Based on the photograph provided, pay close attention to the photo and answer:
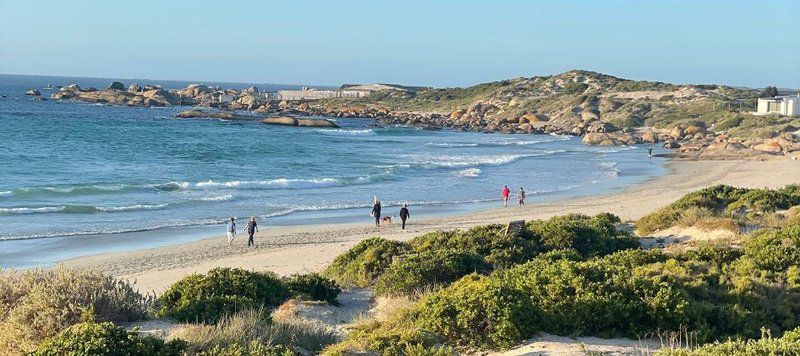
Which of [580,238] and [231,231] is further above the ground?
[580,238]

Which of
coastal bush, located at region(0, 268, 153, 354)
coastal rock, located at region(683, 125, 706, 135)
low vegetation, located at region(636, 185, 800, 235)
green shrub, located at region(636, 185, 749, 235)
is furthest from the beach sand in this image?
coastal rock, located at region(683, 125, 706, 135)

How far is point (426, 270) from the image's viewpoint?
11188 mm

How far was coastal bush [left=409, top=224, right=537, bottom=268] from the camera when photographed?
43.3 feet

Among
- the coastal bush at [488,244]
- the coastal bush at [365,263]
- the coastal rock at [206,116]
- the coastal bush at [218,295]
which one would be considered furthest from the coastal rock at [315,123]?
the coastal bush at [218,295]

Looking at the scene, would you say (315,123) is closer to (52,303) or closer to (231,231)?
(231,231)

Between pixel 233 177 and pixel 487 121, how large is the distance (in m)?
65.6

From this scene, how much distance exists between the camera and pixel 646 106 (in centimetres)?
10056

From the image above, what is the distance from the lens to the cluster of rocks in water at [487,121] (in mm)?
→ 57531

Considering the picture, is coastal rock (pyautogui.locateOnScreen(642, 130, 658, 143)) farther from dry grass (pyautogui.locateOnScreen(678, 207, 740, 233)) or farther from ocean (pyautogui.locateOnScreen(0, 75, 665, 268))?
dry grass (pyautogui.locateOnScreen(678, 207, 740, 233))

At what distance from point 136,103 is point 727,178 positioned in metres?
94.9

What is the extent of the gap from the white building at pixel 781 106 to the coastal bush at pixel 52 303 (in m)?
82.6

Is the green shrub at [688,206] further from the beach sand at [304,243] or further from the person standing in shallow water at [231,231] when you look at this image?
the person standing in shallow water at [231,231]

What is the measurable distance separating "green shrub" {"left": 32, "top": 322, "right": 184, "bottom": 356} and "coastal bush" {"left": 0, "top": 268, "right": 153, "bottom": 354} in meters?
0.76

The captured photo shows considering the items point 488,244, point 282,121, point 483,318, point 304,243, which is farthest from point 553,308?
point 282,121
